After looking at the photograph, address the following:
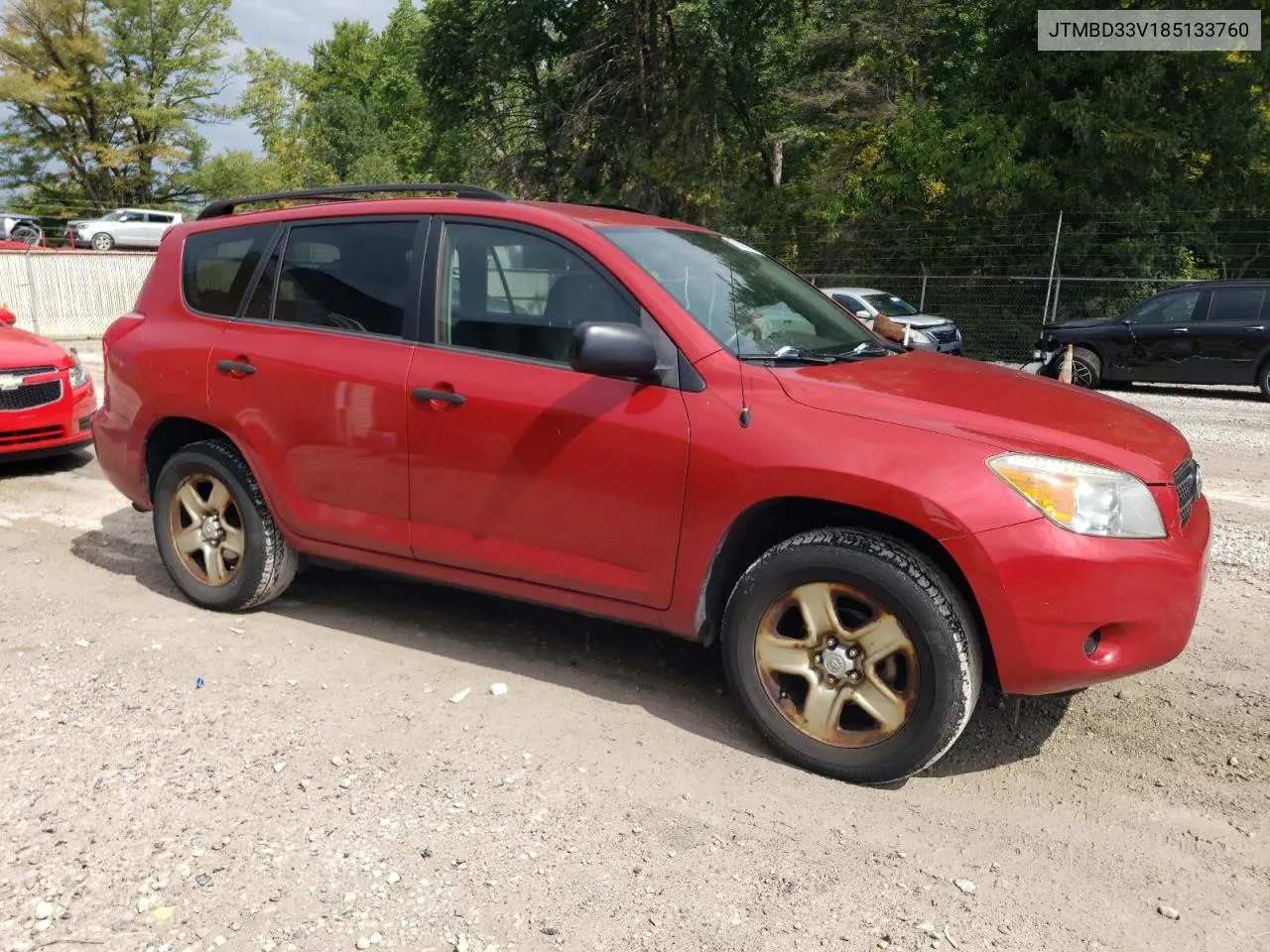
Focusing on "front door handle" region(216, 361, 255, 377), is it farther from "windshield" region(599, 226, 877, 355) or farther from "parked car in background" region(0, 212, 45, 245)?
"parked car in background" region(0, 212, 45, 245)

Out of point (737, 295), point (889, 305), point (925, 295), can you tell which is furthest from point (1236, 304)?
point (737, 295)

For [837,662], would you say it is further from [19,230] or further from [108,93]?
[108,93]

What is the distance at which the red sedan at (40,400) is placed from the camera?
7688 mm

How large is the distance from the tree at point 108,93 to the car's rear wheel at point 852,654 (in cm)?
4997

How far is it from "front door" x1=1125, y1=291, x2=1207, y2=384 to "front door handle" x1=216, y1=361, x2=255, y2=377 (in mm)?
13816

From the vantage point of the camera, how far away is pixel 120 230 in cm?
3638

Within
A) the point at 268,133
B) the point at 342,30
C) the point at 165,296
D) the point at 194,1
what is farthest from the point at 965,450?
the point at 342,30

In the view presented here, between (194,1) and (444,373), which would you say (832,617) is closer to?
(444,373)

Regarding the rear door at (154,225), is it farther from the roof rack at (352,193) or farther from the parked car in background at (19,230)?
the roof rack at (352,193)

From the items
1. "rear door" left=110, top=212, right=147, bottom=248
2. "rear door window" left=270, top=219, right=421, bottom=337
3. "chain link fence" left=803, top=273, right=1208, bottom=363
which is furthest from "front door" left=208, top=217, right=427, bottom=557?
"rear door" left=110, top=212, right=147, bottom=248

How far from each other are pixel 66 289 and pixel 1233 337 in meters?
23.7

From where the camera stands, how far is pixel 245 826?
120 inches

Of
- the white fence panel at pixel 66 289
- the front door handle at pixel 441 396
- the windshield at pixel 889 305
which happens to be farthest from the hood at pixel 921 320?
the white fence panel at pixel 66 289

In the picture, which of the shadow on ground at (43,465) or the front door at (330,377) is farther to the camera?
the shadow on ground at (43,465)
